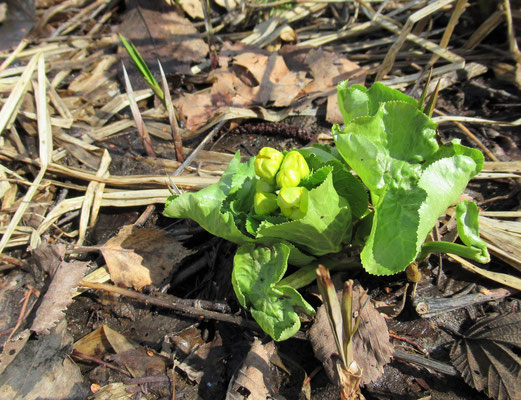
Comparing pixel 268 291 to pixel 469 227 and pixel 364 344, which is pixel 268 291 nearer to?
pixel 364 344

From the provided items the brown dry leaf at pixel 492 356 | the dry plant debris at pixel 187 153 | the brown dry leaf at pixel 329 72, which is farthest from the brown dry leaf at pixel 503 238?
the brown dry leaf at pixel 329 72

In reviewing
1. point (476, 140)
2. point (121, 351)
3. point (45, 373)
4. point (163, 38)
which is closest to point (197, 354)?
point (121, 351)

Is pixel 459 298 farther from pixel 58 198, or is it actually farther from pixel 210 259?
pixel 58 198

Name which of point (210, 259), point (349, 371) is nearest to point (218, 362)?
point (210, 259)

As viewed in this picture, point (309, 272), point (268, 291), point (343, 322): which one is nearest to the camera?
point (343, 322)

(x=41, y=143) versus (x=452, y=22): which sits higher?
(x=452, y=22)

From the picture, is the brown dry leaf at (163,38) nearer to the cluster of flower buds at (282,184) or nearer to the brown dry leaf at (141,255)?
the brown dry leaf at (141,255)

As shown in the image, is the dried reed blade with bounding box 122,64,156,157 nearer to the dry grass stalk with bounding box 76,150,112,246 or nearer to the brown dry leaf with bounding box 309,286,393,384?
the dry grass stalk with bounding box 76,150,112,246
